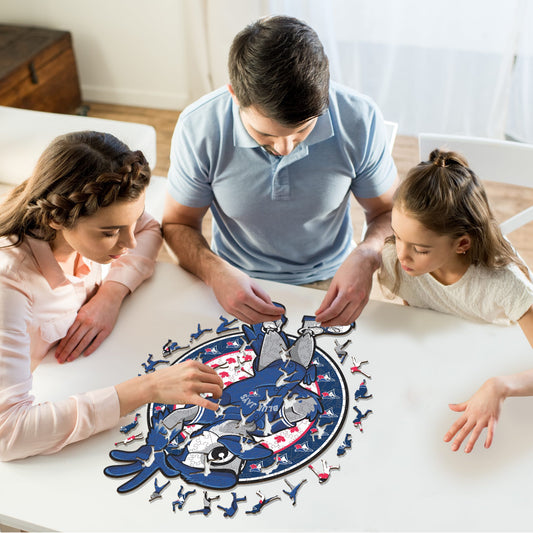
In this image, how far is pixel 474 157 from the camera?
5.30ft

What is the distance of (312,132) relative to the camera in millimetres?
1420

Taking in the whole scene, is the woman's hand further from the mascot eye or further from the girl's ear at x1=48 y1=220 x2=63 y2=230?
the girl's ear at x1=48 y1=220 x2=63 y2=230

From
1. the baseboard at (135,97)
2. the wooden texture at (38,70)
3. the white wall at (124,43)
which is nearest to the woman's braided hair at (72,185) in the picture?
the wooden texture at (38,70)

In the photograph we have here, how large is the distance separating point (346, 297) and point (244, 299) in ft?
0.68

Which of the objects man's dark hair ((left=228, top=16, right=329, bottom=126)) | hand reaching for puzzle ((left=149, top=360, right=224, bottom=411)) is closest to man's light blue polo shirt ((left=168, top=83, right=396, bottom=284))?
man's dark hair ((left=228, top=16, right=329, bottom=126))

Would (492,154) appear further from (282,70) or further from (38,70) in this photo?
(38,70)

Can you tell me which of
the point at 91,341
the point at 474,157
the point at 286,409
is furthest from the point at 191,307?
the point at 474,157

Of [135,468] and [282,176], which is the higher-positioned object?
[282,176]

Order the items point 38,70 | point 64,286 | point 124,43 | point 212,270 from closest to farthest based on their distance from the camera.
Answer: point 64,286 < point 212,270 < point 38,70 < point 124,43

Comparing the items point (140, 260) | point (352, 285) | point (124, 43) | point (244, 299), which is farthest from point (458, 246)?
point (124, 43)

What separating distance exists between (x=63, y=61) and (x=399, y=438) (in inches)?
114

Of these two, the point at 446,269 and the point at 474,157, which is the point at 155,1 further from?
the point at 446,269

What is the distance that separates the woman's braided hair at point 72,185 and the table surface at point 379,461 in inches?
10.8

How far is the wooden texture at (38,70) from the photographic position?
2.96m
